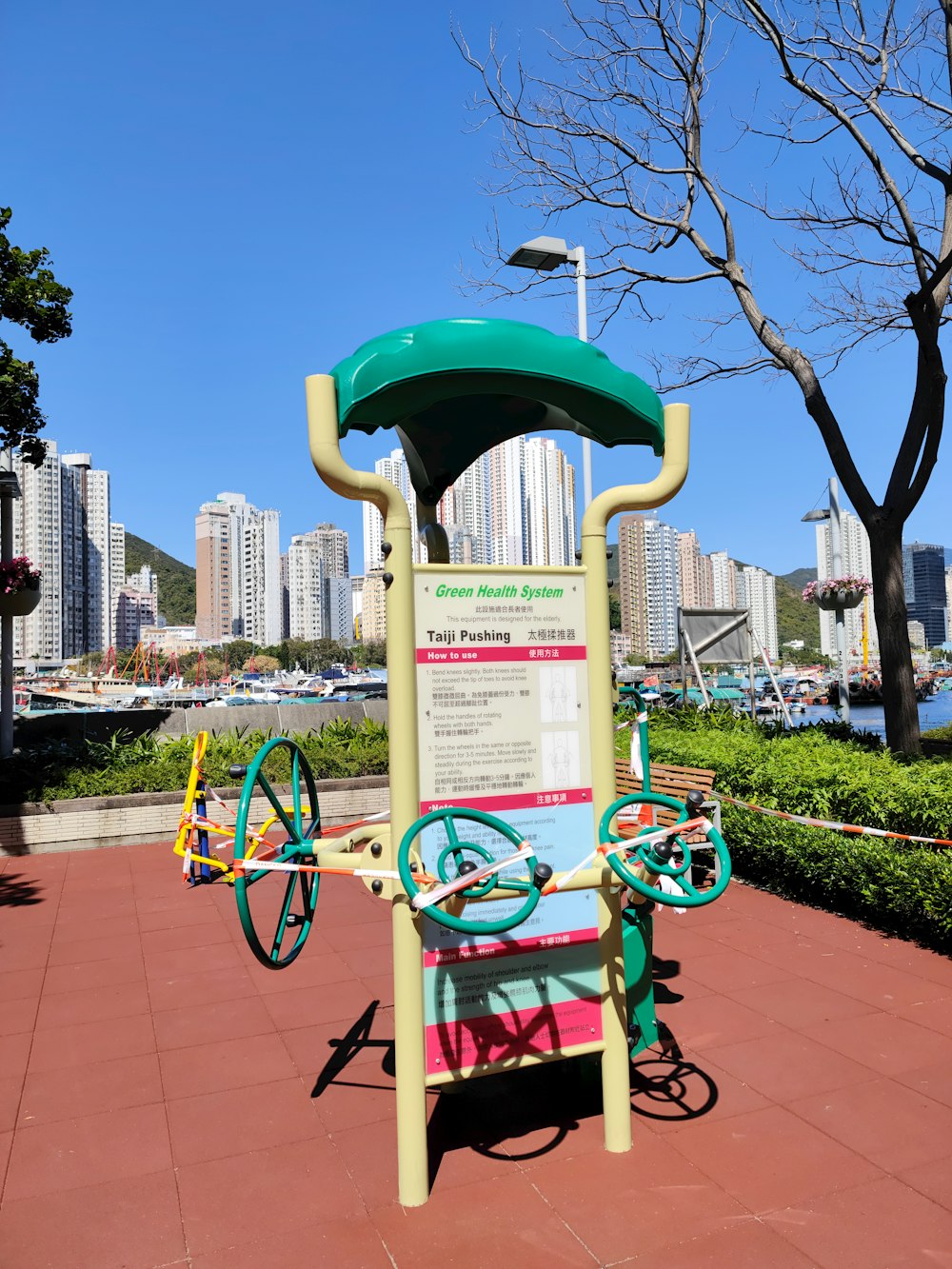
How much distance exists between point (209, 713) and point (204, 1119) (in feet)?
34.5

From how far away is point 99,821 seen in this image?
1022cm

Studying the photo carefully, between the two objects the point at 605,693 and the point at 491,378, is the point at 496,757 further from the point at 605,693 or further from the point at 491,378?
the point at 491,378

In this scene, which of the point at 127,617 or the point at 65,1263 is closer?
the point at 65,1263

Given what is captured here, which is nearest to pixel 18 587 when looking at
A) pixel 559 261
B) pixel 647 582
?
pixel 559 261

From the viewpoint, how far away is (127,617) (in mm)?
166375

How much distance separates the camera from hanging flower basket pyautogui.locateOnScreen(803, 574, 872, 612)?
48.1ft

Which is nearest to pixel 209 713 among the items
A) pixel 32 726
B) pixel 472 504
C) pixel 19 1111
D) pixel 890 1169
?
pixel 32 726

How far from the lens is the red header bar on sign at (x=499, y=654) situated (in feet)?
11.6

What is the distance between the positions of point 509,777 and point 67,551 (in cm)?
14452

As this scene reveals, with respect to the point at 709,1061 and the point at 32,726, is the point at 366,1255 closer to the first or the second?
the point at 709,1061

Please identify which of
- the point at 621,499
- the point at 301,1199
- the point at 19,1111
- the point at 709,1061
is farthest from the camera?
the point at 709,1061

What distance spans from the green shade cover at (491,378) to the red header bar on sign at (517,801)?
4.90ft

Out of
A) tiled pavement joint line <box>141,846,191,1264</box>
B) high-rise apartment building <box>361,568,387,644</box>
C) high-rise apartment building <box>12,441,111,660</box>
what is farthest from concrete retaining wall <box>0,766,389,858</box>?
high-rise apartment building <box>361,568,387,644</box>

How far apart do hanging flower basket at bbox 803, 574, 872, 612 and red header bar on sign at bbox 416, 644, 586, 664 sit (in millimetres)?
12184
